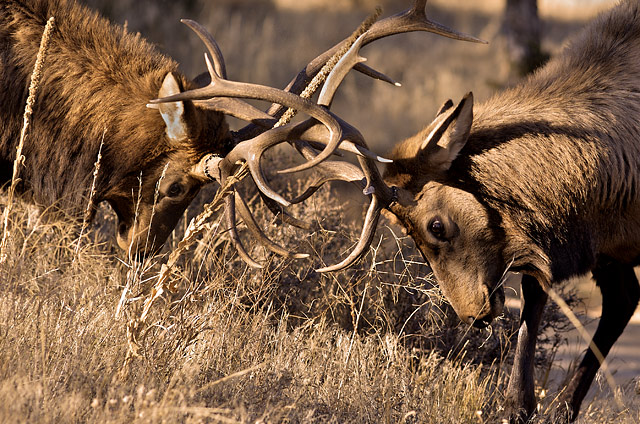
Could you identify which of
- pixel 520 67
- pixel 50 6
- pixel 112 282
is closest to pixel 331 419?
pixel 112 282

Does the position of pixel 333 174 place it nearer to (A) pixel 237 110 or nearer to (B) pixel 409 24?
(A) pixel 237 110

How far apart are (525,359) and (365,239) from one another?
56.9 inches

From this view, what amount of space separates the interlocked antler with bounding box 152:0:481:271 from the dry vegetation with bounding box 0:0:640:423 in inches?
13.3

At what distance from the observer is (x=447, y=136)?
5715mm

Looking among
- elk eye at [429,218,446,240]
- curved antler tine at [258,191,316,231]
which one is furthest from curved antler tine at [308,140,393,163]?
elk eye at [429,218,446,240]

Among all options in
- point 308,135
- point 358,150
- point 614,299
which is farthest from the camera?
point 614,299

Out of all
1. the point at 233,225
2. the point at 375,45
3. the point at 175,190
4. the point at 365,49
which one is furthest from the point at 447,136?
the point at 375,45

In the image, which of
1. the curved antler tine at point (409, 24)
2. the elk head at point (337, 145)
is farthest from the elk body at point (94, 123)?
the curved antler tine at point (409, 24)

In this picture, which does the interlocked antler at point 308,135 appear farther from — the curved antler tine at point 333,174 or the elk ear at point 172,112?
the elk ear at point 172,112

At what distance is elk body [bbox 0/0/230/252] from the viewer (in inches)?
243

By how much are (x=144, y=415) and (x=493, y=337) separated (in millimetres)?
3824

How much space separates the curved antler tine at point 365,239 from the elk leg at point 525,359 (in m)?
1.32

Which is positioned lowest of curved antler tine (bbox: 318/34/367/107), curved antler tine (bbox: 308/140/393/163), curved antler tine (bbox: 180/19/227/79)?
curved antler tine (bbox: 308/140/393/163)

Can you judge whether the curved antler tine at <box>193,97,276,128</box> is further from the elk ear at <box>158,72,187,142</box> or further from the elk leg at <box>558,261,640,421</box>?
the elk leg at <box>558,261,640,421</box>
